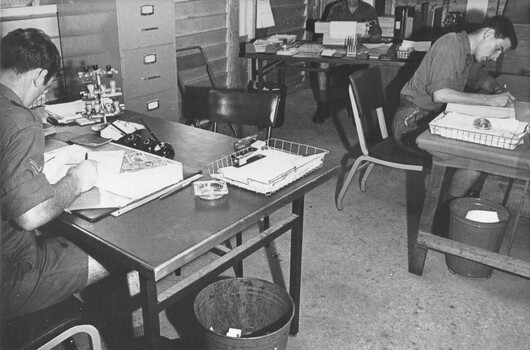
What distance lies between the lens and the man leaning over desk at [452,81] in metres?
3.12

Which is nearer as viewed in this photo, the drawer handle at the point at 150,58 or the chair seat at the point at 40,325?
the chair seat at the point at 40,325

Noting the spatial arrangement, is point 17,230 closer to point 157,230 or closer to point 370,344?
point 157,230

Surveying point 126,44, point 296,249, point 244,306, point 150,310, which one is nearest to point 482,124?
point 296,249

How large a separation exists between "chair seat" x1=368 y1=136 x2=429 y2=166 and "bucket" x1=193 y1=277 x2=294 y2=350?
1.55 m

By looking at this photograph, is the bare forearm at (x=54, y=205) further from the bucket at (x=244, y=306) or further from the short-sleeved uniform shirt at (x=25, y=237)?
the bucket at (x=244, y=306)

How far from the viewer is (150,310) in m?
1.53

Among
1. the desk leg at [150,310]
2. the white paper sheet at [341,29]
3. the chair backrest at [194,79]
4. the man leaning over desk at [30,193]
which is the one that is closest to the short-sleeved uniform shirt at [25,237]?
the man leaning over desk at [30,193]

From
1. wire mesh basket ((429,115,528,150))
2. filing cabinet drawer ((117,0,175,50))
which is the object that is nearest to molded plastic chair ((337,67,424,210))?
wire mesh basket ((429,115,528,150))

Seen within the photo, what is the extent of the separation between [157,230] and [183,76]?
3711 mm

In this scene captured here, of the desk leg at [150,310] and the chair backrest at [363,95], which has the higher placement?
the chair backrest at [363,95]

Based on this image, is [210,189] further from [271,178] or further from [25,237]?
[25,237]

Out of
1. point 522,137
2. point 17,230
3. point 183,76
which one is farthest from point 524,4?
point 17,230

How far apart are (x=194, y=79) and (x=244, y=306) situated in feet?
11.7

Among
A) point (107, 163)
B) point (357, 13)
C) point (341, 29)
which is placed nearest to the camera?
point (107, 163)
